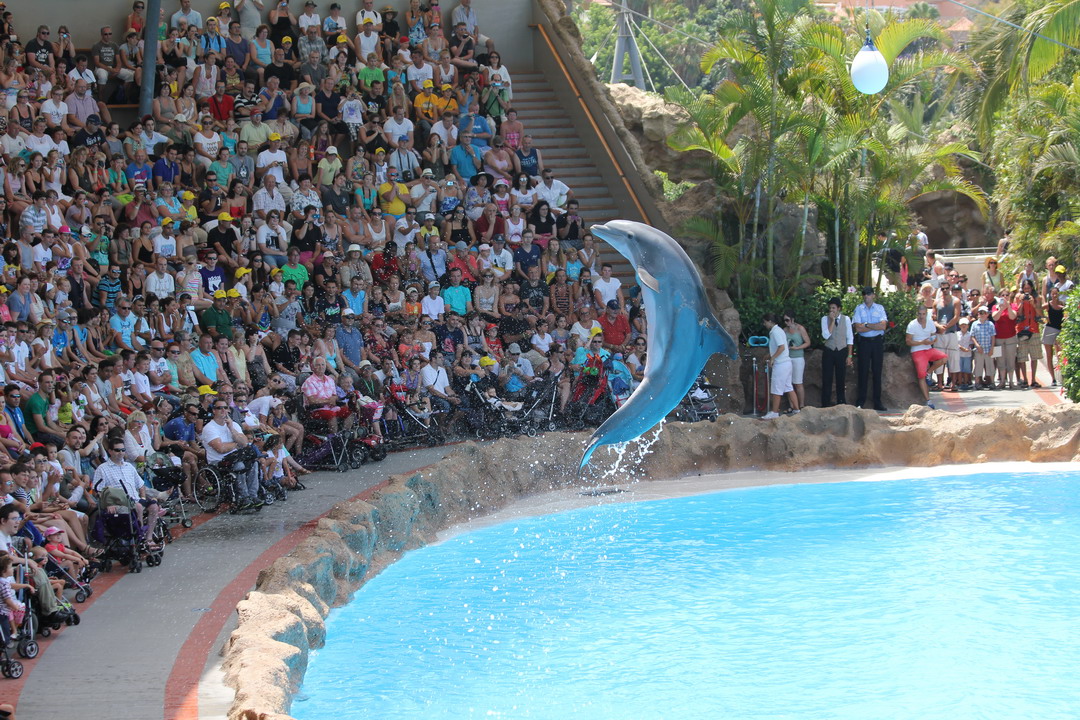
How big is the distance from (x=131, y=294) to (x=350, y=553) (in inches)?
196

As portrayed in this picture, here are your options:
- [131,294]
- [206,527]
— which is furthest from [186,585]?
[131,294]

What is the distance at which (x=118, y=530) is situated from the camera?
352 inches

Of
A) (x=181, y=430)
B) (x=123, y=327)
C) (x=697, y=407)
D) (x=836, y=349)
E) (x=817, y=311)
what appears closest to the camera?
(x=181, y=430)

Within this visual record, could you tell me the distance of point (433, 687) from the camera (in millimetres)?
7723

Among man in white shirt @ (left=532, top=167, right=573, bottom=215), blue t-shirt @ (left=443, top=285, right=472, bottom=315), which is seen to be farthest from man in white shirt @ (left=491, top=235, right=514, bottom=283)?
man in white shirt @ (left=532, top=167, right=573, bottom=215)

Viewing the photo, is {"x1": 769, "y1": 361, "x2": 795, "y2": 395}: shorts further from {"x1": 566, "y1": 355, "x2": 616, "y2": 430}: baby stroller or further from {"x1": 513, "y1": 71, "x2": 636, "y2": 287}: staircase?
{"x1": 513, "y1": 71, "x2": 636, "y2": 287}: staircase

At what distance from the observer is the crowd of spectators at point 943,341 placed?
1499 cm

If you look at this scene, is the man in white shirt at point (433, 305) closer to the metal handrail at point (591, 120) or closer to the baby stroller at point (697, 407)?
the baby stroller at point (697, 407)

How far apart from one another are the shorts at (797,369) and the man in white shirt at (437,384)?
165 inches

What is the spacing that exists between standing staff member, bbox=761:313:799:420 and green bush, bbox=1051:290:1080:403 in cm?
307

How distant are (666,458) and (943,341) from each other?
4.85 metres

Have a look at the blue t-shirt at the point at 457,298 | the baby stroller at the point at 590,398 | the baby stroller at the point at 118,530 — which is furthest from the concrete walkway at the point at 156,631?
the blue t-shirt at the point at 457,298

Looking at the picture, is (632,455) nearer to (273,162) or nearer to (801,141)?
(801,141)

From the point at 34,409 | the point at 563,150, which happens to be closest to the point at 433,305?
the point at 34,409
